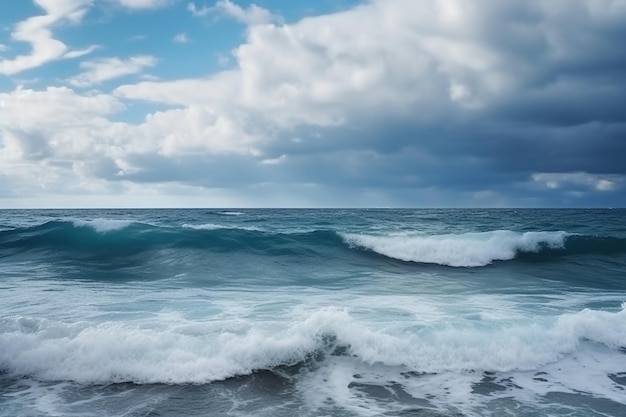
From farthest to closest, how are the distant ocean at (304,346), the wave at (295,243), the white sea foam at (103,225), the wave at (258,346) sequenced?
1. the white sea foam at (103,225)
2. the wave at (295,243)
3. the wave at (258,346)
4. the distant ocean at (304,346)

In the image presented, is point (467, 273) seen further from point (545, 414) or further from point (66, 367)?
point (66, 367)

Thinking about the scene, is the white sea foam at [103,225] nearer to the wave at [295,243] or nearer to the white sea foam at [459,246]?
the wave at [295,243]

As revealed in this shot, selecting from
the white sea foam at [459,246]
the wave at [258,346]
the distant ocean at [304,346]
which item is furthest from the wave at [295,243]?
the wave at [258,346]

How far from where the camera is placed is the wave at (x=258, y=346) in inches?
250

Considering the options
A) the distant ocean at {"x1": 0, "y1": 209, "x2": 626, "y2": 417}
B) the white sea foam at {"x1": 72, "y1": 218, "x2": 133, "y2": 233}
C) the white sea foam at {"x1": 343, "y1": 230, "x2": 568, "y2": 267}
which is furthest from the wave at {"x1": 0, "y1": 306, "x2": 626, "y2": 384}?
the white sea foam at {"x1": 72, "y1": 218, "x2": 133, "y2": 233}

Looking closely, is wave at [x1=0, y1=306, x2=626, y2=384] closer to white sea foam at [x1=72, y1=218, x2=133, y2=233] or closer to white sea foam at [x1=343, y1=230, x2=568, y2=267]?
white sea foam at [x1=343, y1=230, x2=568, y2=267]

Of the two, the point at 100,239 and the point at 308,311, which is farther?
the point at 100,239

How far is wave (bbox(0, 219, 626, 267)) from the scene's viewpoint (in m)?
19.1

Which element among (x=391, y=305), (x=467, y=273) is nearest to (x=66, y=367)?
(x=391, y=305)

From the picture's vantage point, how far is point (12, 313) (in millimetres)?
8750

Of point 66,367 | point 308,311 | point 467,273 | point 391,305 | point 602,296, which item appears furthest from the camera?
point 467,273

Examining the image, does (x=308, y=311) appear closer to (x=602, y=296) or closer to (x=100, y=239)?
(x=602, y=296)

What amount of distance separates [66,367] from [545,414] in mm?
5797

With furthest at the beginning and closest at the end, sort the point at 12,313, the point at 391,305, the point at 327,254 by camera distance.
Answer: the point at 327,254 → the point at 391,305 → the point at 12,313
